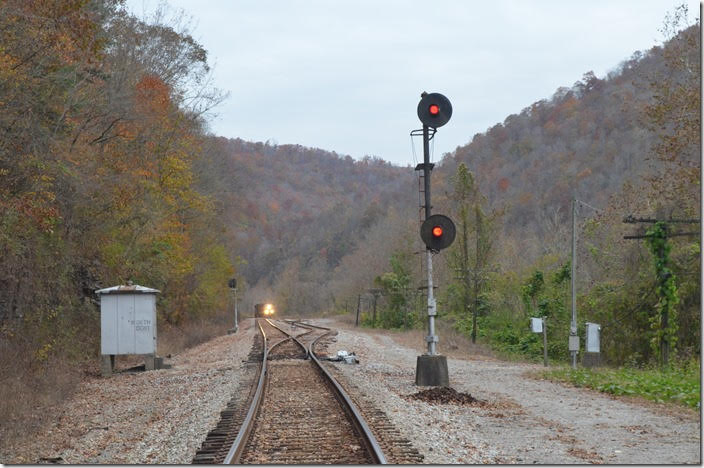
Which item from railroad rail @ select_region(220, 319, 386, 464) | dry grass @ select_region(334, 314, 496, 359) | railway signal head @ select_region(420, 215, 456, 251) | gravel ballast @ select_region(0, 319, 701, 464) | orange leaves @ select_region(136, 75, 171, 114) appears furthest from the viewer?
orange leaves @ select_region(136, 75, 171, 114)

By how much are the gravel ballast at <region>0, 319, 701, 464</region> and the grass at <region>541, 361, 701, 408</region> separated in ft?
1.36

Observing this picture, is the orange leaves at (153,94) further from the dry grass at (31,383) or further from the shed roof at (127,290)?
the shed roof at (127,290)

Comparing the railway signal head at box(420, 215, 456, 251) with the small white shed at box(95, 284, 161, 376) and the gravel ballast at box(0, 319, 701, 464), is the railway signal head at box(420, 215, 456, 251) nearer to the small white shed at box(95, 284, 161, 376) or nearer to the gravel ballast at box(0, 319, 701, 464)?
the gravel ballast at box(0, 319, 701, 464)

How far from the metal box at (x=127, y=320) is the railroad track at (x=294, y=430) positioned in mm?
6243

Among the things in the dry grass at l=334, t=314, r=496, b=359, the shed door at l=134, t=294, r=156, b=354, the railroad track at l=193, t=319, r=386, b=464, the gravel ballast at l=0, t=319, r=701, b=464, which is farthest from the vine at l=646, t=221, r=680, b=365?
the shed door at l=134, t=294, r=156, b=354

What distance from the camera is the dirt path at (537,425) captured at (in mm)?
9305

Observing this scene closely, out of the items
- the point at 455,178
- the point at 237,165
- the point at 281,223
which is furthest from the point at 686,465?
the point at 281,223

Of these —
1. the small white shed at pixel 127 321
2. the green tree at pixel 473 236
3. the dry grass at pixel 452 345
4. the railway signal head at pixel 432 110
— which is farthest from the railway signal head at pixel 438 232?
the green tree at pixel 473 236

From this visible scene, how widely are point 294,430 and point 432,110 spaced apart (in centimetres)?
791

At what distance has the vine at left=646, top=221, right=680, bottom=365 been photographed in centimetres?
2309

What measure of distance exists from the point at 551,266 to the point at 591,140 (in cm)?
6795

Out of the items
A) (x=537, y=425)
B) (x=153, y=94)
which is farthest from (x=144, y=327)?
(x=153, y=94)

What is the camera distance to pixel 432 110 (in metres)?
16.1

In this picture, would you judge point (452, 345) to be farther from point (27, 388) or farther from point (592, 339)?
point (27, 388)
